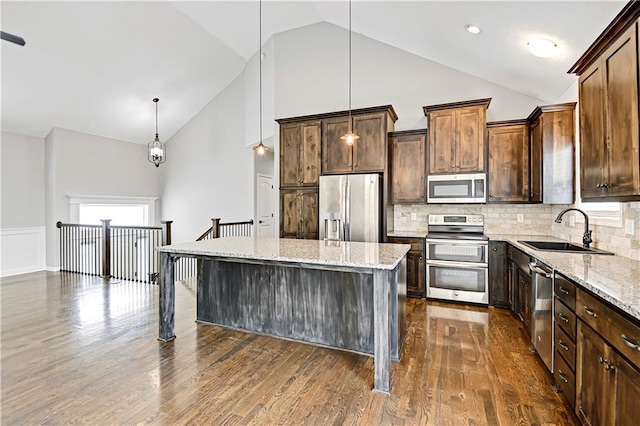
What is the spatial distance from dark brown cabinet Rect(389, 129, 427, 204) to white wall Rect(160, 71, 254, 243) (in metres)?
3.50

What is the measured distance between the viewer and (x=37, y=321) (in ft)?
12.4

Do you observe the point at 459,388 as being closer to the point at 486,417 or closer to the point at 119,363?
the point at 486,417

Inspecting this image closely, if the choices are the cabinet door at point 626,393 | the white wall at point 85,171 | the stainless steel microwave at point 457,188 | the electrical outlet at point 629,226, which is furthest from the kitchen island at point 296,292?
the white wall at point 85,171

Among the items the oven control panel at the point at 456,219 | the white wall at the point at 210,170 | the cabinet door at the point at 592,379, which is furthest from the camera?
the white wall at the point at 210,170

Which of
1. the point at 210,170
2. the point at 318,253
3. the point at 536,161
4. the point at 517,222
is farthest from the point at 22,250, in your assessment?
the point at 536,161

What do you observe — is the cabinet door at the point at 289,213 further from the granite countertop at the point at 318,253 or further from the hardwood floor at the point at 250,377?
the hardwood floor at the point at 250,377

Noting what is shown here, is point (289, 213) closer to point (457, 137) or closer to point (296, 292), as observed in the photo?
point (296, 292)

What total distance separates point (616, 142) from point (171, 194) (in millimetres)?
8462

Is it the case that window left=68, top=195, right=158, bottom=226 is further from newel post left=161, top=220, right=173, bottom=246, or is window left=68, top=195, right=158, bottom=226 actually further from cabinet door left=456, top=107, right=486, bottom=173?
cabinet door left=456, top=107, right=486, bottom=173

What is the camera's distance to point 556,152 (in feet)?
12.8

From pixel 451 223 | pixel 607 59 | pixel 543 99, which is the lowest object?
pixel 451 223

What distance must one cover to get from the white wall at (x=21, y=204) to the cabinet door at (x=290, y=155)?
514 cm

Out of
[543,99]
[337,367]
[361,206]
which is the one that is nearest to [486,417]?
[337,367]

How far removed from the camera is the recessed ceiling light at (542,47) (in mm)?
3127
